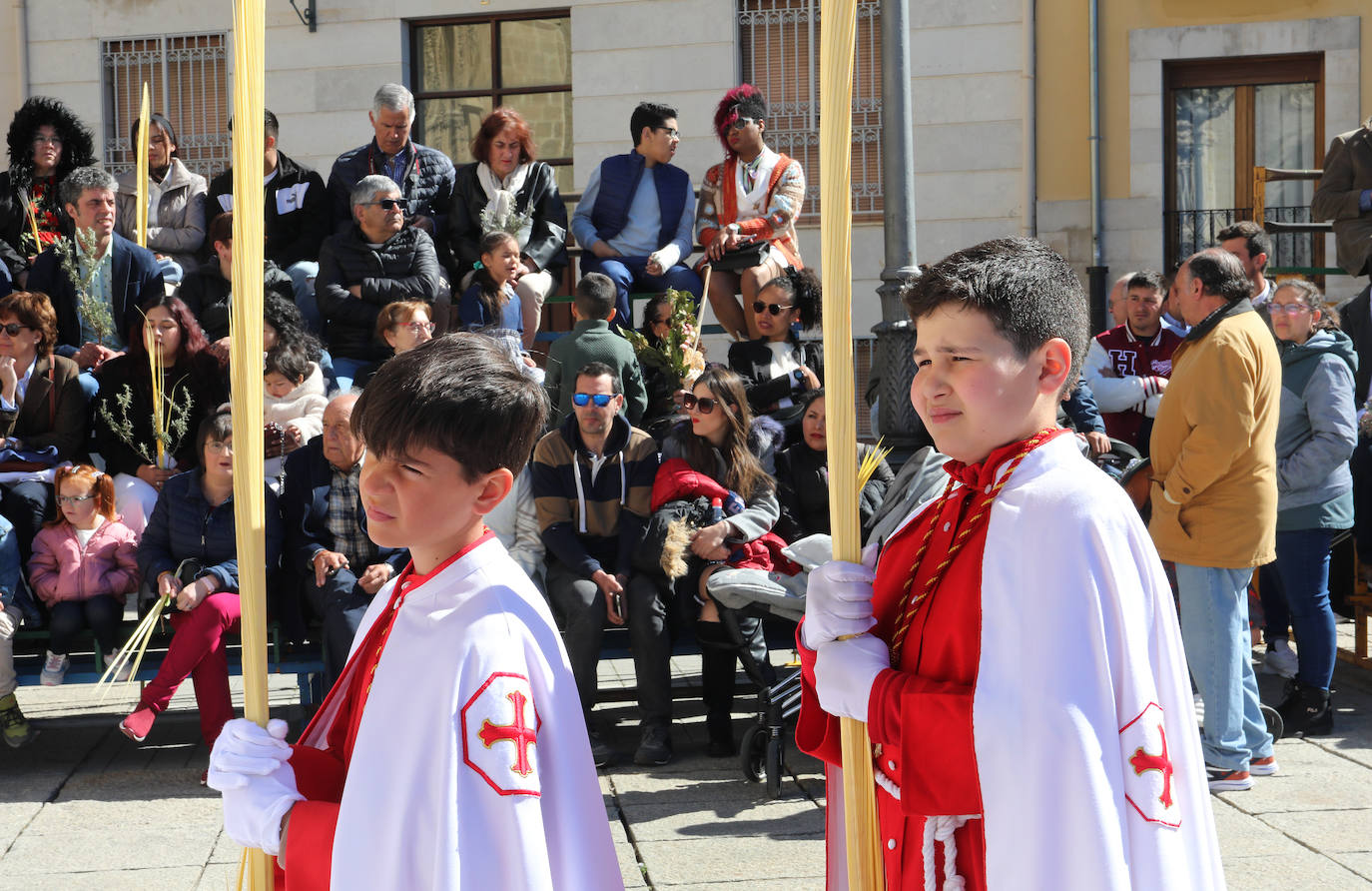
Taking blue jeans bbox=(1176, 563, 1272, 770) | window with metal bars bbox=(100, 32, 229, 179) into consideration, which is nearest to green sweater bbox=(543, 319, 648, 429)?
blue jeans bbox=(1176, 563, 1272, 770)

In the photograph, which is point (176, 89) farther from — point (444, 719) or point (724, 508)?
point (444, 719)

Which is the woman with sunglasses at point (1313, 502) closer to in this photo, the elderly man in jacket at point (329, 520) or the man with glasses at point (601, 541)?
the man with glasses at point (601, 541)

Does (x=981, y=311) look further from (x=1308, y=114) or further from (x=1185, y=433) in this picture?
(x=1308, y=114)

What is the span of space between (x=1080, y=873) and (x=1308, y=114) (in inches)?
532

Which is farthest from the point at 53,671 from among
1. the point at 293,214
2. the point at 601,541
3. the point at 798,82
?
the point at 798,82

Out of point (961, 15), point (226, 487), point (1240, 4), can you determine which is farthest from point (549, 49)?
point (226, 487)

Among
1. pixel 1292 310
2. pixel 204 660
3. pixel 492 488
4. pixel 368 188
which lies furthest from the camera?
pixel 368 188

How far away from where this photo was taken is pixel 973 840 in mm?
2176

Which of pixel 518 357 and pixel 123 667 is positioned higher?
pixel 518 357

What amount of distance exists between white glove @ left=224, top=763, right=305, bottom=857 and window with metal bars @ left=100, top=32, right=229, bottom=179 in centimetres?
1367

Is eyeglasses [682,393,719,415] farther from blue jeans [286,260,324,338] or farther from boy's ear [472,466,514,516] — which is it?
boy's ear [472,466,514,516]

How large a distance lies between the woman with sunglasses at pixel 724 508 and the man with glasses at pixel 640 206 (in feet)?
7.73

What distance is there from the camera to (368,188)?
756 centimetres

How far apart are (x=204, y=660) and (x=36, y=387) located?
1700 mm
